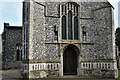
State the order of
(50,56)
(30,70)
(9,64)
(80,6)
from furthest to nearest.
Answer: (9,64)
(80,6)
(50,56)
(30,70)

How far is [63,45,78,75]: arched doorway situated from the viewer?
1983cm

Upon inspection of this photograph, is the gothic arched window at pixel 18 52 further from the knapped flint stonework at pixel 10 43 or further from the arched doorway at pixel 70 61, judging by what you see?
the arched doorway at pixel 70 61

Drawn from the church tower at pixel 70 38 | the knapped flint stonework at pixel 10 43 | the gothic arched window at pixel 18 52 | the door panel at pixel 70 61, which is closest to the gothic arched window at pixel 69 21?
the church tower at pixel 70 38

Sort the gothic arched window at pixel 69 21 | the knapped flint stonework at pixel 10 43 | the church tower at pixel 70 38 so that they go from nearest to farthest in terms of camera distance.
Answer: the church tower at pixel 70 38 < the gothic arched window at pixel 69 21 < the knapped flint stonework at pixel 10 43

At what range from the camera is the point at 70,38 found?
1980 cm

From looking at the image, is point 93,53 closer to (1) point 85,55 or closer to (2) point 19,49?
(1) point 85,55

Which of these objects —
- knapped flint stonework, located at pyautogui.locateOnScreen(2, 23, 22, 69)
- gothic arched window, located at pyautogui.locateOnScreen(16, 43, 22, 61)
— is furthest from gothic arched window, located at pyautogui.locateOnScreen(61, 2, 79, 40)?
gothic arched window, located at pyautogui.locateOnScreen(16, 43, 22, 61)

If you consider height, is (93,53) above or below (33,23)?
below

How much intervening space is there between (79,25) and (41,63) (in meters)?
4.80

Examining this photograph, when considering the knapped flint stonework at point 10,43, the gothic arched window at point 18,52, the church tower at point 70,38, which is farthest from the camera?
the gothic arched window at point 18,52

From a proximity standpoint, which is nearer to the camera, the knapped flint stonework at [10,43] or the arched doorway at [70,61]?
the arched doorway at [70,61]

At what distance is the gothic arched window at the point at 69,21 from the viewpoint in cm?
1978

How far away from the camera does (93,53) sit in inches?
772

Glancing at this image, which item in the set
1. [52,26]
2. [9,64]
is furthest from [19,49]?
[52,26]
